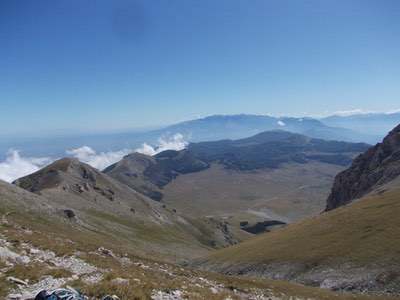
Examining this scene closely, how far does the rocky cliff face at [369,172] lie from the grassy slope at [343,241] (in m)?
43.3

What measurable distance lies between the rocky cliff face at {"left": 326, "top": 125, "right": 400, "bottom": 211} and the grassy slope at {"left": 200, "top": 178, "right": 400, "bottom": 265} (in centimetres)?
4328

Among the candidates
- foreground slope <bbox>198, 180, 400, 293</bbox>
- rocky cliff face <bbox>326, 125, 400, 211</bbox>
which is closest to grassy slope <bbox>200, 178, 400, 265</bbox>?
foreground slope <bbox>198, 180, 400, 293</bbox>

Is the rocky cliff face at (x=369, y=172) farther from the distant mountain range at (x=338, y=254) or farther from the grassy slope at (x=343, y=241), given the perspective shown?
the grassy slope at (x=343, y=241)

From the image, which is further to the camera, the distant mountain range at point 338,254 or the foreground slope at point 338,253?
the foreground slope at point 338,253

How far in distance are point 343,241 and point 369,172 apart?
286 feet

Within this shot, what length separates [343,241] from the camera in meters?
58.2

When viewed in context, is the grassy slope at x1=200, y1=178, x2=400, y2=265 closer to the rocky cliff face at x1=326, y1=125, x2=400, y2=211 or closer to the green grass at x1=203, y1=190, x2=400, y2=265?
the green grass at x1=203, y1=190, x2=400, y2=265

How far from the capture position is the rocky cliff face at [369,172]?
4686 inches

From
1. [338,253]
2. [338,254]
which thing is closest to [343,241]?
[338,253]

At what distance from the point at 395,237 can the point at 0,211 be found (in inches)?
2689

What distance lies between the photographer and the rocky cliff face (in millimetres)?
119019

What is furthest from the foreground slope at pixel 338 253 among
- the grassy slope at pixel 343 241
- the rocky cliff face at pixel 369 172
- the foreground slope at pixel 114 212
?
the rocky cliff face at pixel 369 172

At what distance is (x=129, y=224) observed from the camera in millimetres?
133000

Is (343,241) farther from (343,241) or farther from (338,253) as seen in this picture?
(338,253)
